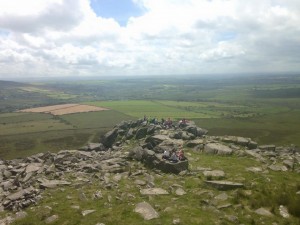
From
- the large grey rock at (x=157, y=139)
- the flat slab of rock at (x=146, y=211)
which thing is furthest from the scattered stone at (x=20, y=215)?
the large grey rock at (x=157, y=139)

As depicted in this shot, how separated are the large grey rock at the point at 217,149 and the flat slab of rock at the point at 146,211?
692 inches

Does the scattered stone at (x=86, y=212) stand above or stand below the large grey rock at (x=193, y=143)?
above

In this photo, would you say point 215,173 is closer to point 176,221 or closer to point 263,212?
point 263,212

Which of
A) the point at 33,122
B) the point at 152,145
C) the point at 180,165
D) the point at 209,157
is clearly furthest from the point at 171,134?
the point at 33,122

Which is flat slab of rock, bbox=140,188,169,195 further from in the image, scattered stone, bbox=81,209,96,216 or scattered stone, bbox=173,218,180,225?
scattered stone, bbox=173,218,180,225

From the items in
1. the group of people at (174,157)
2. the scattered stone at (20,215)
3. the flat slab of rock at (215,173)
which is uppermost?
the group of people at (174,157)

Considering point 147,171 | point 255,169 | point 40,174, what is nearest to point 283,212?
point 255,169

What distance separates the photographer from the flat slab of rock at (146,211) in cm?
1973

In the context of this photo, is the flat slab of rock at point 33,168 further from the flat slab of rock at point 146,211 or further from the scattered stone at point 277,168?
the scattered stone at point 277,168

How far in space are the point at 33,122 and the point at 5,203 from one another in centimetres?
15287

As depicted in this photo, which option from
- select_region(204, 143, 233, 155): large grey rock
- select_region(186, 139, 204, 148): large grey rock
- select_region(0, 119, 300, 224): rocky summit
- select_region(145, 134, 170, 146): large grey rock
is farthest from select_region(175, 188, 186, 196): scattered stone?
select_region(145, 134, 170, 146): large grey rock

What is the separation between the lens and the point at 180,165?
30062 mm

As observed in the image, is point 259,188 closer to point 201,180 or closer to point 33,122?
point 201,180

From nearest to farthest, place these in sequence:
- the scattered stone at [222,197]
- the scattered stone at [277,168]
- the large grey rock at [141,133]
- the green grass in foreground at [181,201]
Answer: the green grass in foreground at [181,201] < the scattered stone at [222,197] < the scattered stone at [277,168] < the large grey rock at [141,133]
